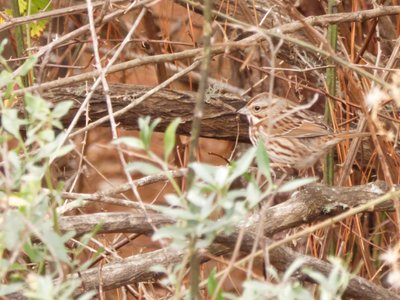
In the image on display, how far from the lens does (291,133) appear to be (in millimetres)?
4680

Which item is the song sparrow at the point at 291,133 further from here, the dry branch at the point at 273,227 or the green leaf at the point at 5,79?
the green leaf at the point at 5,79

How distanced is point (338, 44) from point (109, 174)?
2.18 m

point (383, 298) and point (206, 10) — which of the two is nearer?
point (206, 10)

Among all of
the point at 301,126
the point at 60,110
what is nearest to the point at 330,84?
the point at 301,126

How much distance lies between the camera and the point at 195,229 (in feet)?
5.18

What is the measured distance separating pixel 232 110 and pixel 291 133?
12.6 inches

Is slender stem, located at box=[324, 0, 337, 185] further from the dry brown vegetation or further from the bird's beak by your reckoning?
the bird's beak

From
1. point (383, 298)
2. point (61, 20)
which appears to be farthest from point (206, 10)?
point (61, 20)

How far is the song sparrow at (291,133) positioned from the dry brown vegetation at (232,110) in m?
0.10

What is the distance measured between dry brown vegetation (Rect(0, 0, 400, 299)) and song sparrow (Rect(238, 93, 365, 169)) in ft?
0.31

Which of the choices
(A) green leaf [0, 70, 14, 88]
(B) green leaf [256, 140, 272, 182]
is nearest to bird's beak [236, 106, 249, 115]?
(A) green leaf [0, 70, 14, 88]

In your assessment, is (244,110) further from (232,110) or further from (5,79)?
(5,79)

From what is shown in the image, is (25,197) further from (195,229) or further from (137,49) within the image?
(137,49)

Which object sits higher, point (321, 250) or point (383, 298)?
point (383, 298)
